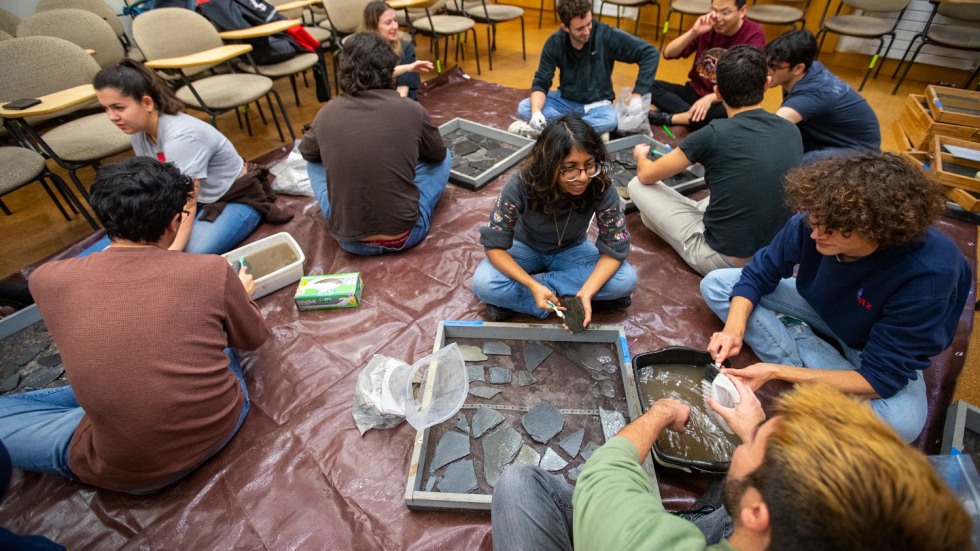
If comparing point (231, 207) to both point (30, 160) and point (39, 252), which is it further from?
point (39, 252)

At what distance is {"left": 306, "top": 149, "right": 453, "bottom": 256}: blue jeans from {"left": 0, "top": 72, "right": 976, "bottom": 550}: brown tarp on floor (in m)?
0.06

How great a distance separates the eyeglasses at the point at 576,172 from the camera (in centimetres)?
157

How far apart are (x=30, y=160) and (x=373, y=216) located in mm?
1928

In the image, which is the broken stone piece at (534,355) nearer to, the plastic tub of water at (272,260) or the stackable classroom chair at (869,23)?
the plastic tub of water at (272,260)

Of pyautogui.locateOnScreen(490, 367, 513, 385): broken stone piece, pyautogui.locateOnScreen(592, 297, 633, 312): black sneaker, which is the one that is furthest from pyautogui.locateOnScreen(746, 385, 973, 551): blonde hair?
pyautogui.locateOnScreen(592, 297, 633, 312): black sneaker

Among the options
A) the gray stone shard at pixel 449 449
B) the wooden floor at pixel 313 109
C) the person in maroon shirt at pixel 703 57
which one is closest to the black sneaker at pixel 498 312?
the gray stone shard at pixel 449 449

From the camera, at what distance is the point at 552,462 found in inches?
59.2

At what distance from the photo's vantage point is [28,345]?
1.97 m

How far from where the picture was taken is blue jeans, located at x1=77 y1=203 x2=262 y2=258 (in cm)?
227

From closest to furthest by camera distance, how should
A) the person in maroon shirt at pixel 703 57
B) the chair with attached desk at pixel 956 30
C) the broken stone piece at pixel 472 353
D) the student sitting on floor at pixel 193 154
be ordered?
1. the broken stone piece at pixel 472 353
2. the student sitting on floor at pixel 193 154
3. the person in maroon shirt at pixel 703 57
4. the chair with attached desk at pixel 956 30

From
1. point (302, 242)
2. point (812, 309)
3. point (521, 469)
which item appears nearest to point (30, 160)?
point (302, 242)

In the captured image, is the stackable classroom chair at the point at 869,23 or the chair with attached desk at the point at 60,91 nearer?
the chair with attached desk at the point at 60,91

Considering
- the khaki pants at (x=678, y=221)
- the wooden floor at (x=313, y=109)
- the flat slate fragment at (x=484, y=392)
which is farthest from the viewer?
the wooden floor at (x=313, y=109)

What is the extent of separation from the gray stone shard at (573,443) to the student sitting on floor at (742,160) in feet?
3.68
